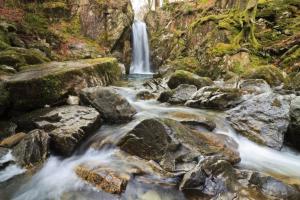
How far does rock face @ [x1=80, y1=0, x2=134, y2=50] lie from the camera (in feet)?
64.3

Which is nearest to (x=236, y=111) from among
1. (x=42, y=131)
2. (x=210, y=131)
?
(x=210, y=131)

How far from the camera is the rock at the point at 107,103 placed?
250 inches

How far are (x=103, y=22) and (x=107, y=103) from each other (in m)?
14.7

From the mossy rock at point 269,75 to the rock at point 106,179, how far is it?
8.64 meters

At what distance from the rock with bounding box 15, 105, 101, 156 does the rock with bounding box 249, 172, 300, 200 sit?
3.07 m

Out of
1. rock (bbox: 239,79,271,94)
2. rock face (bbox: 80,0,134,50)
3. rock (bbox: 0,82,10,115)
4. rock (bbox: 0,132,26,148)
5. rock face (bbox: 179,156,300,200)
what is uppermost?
rock face (bbox: 80,0,134,50)

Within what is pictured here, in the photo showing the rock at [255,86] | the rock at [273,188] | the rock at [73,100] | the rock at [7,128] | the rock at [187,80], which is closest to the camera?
the rock at [273,188]

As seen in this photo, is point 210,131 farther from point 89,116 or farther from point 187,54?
point 187,54

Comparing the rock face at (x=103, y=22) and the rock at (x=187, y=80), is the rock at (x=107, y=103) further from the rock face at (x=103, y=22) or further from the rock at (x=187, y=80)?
the rock face at (x=103, y=22)

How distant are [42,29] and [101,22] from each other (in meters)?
5.05

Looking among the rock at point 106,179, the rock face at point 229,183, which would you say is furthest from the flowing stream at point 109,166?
the rock face at point 229,183

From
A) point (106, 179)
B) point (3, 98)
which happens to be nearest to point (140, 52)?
point (3, 98)

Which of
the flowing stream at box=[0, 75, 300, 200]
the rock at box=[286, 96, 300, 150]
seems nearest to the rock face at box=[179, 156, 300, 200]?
the flowing stream at box=[0, 75, 300, 200]

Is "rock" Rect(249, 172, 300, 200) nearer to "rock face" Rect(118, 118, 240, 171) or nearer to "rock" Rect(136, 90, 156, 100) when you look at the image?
"rock face" Rect(118, 118, 240, 171)
